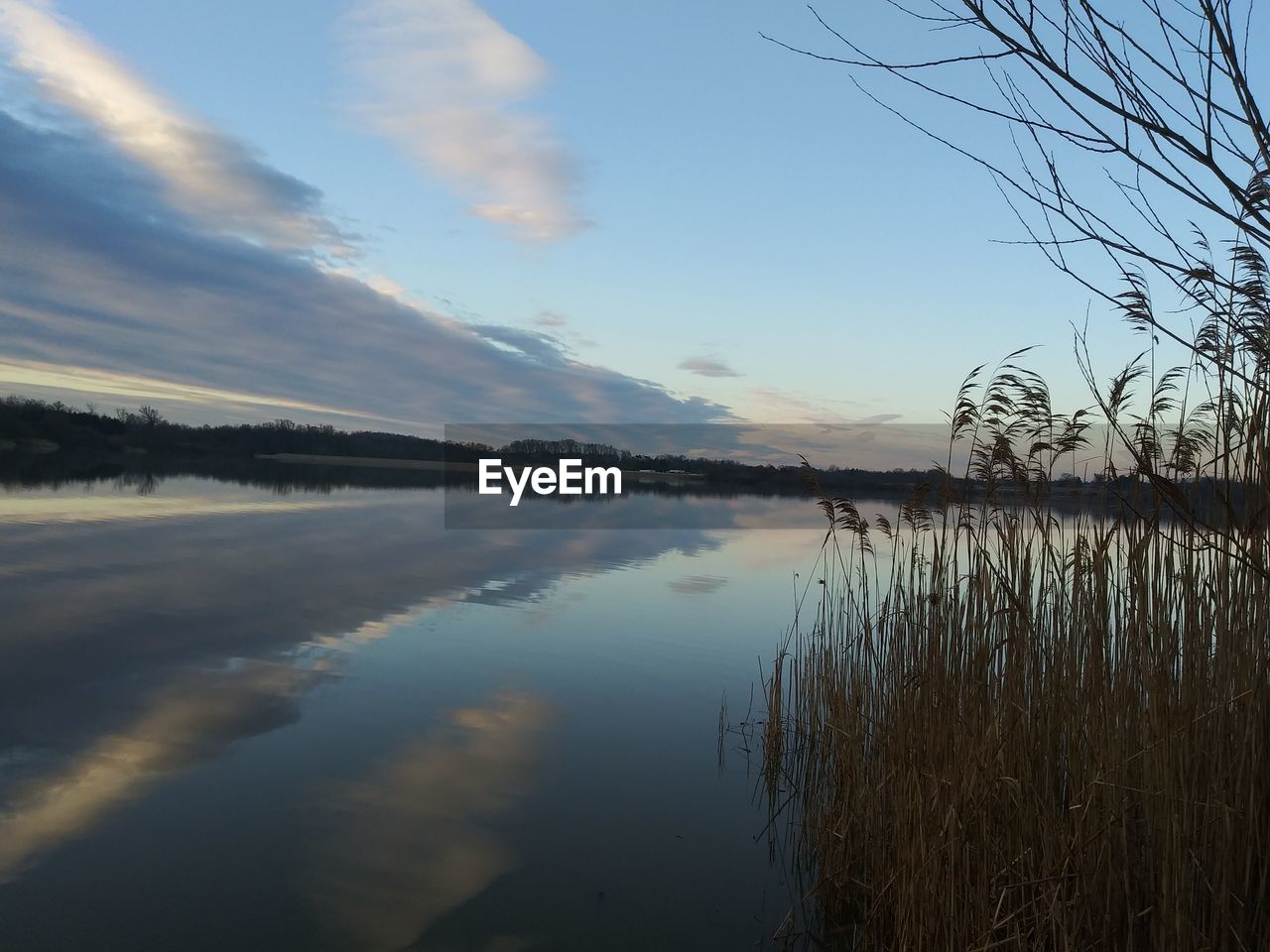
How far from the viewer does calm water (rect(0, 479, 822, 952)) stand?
146 inches

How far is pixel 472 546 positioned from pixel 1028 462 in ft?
51.7

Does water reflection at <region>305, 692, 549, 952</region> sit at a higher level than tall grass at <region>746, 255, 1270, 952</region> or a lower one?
lower

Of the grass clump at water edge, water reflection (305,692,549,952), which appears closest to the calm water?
water reflection (305,692,549,952)

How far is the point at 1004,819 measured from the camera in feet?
10.0

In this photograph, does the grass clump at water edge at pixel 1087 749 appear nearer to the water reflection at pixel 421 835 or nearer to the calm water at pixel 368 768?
the calm water at pixel 368 768

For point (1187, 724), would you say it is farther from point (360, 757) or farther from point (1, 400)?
point (1, 400)

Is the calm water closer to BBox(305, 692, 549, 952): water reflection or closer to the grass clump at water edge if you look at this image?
BBox(305, 692, 549, 952): water reflection

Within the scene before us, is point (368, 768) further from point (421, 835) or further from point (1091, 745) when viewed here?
point (1091, 745)

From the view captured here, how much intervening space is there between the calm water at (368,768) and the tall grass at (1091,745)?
101 centimetres

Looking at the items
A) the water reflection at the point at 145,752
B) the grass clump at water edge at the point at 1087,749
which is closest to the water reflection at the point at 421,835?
the water reflection at the point at 145,752

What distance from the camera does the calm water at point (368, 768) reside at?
3717 millimetres

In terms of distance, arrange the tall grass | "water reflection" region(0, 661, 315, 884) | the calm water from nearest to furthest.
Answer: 1. the tall grass
2. the calm water
3. "water reflection" region(0, 661, 315, 884)

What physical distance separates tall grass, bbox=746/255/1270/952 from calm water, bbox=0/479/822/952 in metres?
1.01

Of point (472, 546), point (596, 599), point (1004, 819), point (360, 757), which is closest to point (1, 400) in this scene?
point (472, 546)
